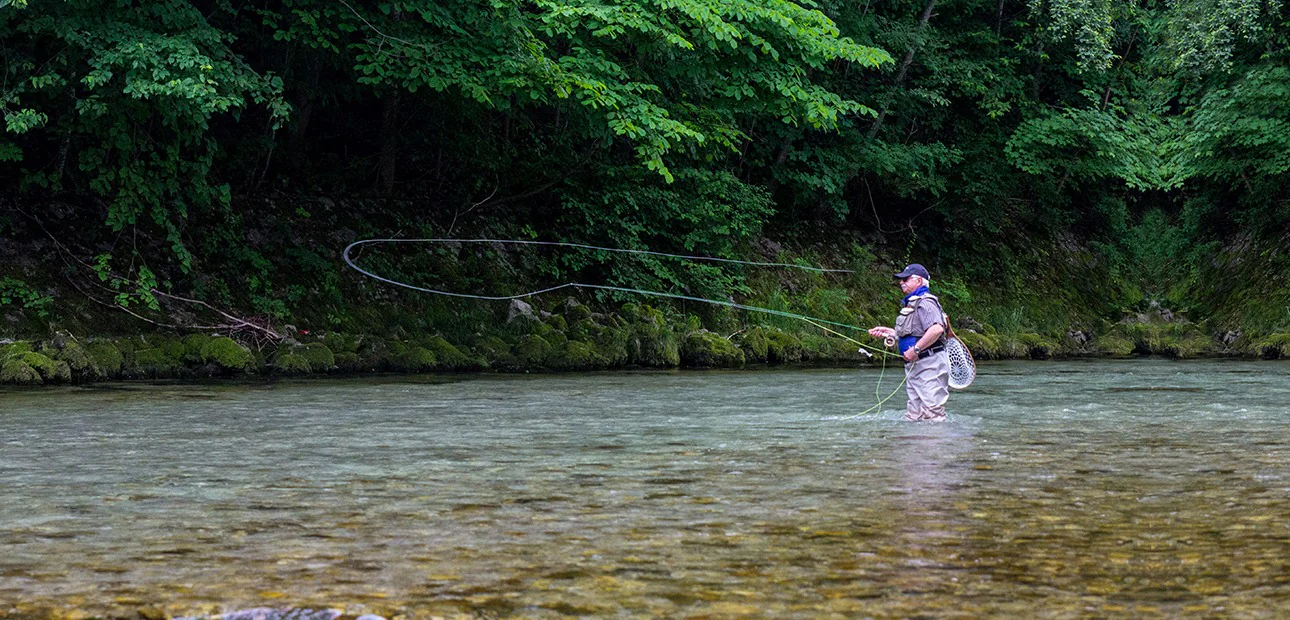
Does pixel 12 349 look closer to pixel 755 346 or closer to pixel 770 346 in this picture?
pixel 755 346

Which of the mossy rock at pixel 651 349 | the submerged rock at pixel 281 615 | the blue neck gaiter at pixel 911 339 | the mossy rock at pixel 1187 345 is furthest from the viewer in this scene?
the mossy rock at pixel 1187 345

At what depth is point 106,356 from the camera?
625 inches

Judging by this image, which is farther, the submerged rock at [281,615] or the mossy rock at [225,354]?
the mossy rock at [225,354]

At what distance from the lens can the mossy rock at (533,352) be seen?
759 inches

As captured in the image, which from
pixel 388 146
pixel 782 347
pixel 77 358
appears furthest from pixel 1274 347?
pixel 77 358

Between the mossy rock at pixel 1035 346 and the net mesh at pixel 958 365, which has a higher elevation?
the net mesh at pixel 958 365

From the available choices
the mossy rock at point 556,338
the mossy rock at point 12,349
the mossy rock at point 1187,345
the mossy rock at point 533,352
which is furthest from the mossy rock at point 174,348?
the mossy rock at point 1187,345

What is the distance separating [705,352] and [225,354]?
24.7 feet

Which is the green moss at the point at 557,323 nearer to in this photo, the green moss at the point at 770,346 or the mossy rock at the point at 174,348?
the green moss at the point at 770,346

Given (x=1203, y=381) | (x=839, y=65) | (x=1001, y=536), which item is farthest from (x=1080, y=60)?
(x=1001, y=536)

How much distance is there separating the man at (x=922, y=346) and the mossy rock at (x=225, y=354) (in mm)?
8931

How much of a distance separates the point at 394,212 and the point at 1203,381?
39.7 feet

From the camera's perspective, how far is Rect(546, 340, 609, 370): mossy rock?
63.5 feet

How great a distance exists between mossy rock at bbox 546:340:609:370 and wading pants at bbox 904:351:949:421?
27.3 feet
